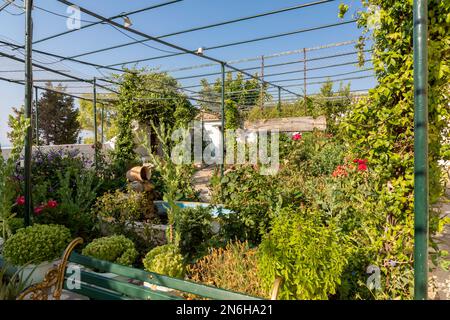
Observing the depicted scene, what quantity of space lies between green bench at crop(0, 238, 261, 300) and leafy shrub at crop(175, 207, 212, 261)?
4.61 ft

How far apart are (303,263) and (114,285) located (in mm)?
1290

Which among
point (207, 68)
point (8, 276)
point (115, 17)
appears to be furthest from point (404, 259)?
point (207, 68)

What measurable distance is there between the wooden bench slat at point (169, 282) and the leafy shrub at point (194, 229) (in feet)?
4.76

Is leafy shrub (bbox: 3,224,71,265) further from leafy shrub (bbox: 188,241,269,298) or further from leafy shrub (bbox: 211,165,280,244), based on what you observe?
leafy shrub (bbox: 211,165,280,244)

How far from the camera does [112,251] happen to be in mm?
2889

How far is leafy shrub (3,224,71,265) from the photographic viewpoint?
262cm

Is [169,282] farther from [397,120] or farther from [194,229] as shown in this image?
[397,120]

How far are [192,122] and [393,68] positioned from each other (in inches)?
534

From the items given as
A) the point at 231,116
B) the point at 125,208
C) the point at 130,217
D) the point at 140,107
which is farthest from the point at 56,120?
the point at 130,217

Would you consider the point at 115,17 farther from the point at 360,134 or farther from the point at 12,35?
the point at 360,134

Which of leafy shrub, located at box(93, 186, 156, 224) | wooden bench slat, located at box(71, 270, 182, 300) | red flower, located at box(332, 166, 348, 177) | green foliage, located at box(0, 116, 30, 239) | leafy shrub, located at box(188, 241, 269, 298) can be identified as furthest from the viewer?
red flower, located at box(332, 166, 348, 177)

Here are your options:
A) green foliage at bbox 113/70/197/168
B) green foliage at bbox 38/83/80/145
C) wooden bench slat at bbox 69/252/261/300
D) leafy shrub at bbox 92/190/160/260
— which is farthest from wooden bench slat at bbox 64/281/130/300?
green foliage at bbox 38/83/80/145

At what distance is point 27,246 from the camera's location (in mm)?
2637

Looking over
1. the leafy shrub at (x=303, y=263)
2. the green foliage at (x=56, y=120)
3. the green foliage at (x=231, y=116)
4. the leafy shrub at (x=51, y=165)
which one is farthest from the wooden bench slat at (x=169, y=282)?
the green foliage at (x=56, y=120)
